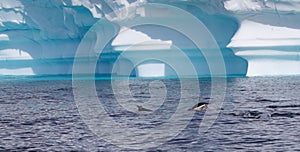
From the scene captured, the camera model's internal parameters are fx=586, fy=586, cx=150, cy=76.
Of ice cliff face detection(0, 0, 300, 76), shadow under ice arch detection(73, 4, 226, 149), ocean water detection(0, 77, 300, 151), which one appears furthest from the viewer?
ice cliff face detection(0, 0, 300, 76)

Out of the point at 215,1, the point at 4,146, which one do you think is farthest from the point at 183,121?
the point at 215,1

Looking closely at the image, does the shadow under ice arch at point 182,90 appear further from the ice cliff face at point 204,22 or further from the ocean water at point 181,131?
the ice cliff face at point 204,22

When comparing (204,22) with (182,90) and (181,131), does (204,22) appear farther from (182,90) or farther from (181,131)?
(181,131)

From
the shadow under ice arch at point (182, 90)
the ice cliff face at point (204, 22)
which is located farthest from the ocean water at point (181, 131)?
the ice cliff face at point (204, 22)

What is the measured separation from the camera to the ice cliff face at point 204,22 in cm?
3156

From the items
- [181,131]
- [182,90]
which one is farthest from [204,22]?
[181,131]

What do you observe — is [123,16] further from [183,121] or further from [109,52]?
[183,121]

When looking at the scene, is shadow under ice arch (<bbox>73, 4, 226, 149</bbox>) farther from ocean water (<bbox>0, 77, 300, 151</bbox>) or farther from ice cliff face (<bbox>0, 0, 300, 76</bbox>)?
ice cliff face (<bbox>0, 0, 300, 76</bbox>)

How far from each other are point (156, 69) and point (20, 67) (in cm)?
1377

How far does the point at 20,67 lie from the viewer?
44375mm

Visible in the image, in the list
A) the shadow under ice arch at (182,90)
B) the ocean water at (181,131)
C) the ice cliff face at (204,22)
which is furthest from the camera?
the ice cliff face at (204,22)

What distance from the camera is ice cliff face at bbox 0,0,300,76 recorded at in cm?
3156

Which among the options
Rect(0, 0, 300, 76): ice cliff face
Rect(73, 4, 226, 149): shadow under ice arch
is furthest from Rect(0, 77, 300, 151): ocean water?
Rect(0, 0, 300, 76): ice cliff face

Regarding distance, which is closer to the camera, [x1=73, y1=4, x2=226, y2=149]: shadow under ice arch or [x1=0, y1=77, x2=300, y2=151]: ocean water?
[x1=0, y1=77, x2=300, y2=151]: ocean water
